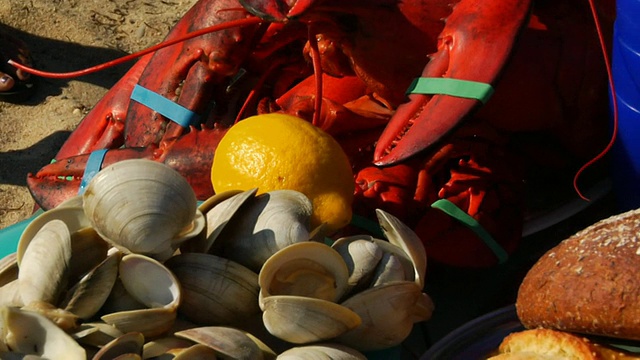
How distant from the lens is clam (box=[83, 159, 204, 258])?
1.25 meters

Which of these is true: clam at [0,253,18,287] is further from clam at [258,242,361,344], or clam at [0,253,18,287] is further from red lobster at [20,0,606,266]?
red lobster at [20,0,606,266]

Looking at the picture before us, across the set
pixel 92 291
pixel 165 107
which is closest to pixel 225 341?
pixel 92 291

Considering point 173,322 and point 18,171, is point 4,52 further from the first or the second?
point 173,322

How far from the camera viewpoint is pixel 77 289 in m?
1.20

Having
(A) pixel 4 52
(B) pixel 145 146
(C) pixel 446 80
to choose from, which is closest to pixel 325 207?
(C) pixel 446 80

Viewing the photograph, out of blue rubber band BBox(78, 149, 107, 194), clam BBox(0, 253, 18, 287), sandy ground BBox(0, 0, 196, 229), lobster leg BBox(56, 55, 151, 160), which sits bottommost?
sandy ground BBox(0, 0, 196, 229)

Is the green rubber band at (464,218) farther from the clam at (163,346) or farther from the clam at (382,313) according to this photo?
the clam at (163,346)

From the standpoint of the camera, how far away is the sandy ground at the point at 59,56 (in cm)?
301

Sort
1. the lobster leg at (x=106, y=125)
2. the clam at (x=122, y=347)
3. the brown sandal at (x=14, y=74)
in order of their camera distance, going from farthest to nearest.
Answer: the brown sandal at (x=14, y=74)
the lobster leg at (x=106, y=125)
the clam at (x=122, y=347)

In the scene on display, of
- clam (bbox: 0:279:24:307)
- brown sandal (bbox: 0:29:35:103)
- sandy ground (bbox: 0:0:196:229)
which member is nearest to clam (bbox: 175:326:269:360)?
clam (bbox: 0:279:24:307)

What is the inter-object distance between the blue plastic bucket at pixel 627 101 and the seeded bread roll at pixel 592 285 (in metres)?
0.52

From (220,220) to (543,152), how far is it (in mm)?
1016

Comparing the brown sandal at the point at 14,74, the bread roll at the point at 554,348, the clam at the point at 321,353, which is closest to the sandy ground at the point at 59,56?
the brown sandal at the point at 14,74

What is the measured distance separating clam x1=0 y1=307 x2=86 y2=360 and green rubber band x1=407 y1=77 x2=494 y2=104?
2.80ft
